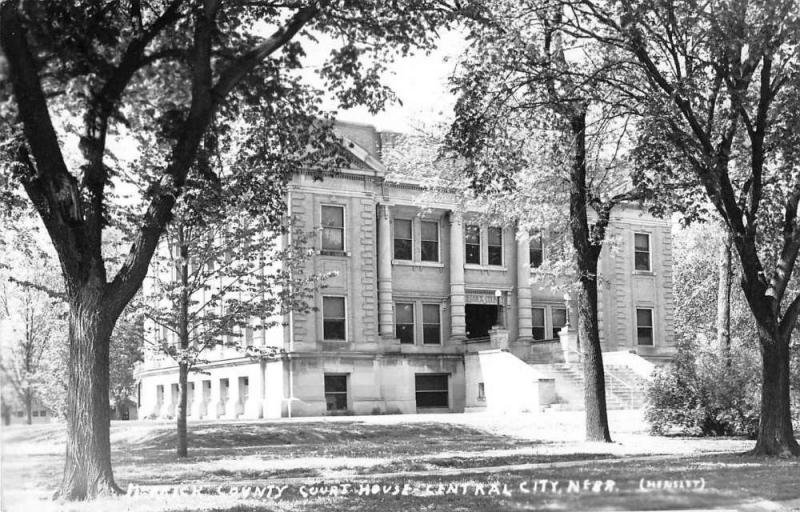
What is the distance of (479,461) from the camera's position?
12.4 metres

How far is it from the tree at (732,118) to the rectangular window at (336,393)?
4.46 m

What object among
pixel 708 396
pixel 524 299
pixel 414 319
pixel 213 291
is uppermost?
pixel 524 299

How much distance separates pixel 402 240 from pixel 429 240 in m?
1.42

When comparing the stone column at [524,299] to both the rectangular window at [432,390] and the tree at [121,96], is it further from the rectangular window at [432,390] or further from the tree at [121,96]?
the tree at [121,96]

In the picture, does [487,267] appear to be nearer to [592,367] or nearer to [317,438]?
[592,367]

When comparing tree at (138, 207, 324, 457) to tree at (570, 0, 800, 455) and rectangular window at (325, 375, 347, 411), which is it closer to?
rectangular window at (325, 375, 347, 411)

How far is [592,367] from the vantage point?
17078 millimetres

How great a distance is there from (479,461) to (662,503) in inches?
369

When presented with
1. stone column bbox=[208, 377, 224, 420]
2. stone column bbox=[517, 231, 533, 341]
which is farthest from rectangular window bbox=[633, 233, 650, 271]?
stone column bbox=[208, 377, 224, 420]

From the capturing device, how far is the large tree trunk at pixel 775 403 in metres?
12.1

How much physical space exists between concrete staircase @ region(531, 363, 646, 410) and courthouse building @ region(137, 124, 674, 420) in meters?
0.16

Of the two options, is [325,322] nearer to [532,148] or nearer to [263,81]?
[532,148]

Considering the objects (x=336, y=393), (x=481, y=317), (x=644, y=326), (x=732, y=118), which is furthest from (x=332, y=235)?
(x=644, y=326)

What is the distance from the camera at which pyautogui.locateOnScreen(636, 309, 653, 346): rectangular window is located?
4184 cm
